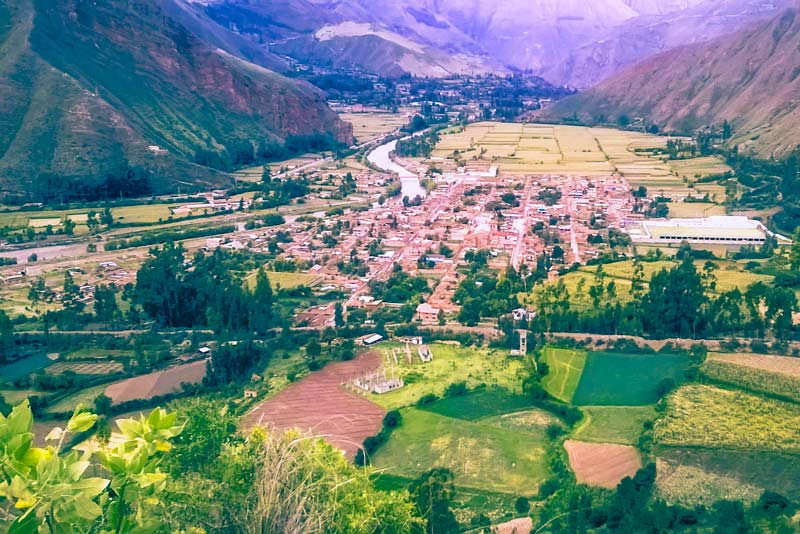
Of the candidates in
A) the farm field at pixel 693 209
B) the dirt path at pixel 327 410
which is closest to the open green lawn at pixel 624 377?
the dirt path at pixel 327 410

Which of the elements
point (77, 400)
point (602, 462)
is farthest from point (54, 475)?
point (77, 400)

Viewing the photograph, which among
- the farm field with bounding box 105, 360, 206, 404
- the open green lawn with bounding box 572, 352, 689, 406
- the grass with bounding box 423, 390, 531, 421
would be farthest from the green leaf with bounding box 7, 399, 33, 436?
the farm field with bounding box 105, 360, 206, 404

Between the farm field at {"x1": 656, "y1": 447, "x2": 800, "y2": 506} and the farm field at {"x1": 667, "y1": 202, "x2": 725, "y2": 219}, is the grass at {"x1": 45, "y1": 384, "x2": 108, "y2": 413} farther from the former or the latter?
the farm field at {"x1": 667, "y1": 202, "x2": 725, "y2": 219}

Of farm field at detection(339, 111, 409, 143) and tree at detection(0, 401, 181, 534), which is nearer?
tree at detection(0, 401, 181, 534)

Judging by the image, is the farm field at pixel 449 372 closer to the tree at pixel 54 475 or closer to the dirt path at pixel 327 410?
the dirt path at pixel 327 410

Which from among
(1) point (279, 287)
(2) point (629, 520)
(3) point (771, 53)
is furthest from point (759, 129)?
(2) point (629, 520)

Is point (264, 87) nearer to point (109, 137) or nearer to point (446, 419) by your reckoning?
point (109, 137)
